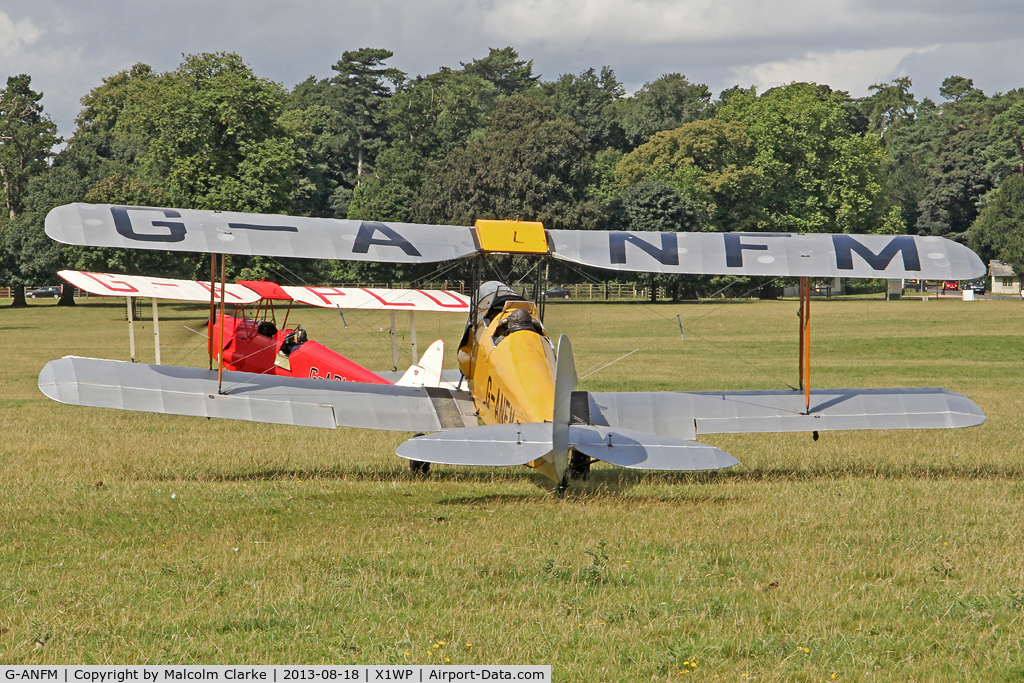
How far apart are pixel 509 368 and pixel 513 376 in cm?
13

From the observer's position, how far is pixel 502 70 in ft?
410

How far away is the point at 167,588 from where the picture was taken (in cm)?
570

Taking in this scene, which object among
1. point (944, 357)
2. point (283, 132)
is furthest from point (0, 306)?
A: point (944, 357)

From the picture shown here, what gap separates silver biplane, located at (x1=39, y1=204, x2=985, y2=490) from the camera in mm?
8352

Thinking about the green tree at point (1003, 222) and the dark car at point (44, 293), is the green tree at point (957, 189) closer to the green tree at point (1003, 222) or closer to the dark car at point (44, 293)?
the green tree at point (1003, 222)

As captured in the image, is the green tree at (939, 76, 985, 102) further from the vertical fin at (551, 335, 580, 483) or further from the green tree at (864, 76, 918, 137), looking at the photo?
the vertical fin at (551, 335, 580, 483)

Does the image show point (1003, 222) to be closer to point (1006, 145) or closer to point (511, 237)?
point (1006, 145)

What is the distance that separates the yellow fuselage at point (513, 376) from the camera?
324 inches

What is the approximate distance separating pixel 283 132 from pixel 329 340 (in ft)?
110

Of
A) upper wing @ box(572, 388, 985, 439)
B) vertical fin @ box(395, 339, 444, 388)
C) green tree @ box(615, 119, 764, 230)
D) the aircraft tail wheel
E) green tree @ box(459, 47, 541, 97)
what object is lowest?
Result: the aircraft tail wheel

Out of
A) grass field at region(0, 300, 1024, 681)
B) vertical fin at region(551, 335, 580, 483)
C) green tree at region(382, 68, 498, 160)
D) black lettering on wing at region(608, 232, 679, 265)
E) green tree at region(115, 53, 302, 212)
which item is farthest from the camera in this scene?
green tree at region(382, 68, 498, 160)

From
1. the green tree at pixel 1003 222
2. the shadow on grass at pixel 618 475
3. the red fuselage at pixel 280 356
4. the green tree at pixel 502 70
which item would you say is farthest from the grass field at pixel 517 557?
the green tree at pixel 502 70

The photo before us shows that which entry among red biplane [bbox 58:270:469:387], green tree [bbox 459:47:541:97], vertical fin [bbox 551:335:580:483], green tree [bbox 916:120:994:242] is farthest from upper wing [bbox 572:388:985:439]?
green tree [bbox 459:47:541:97]

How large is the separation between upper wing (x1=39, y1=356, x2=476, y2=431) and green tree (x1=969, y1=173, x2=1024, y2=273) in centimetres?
7338
